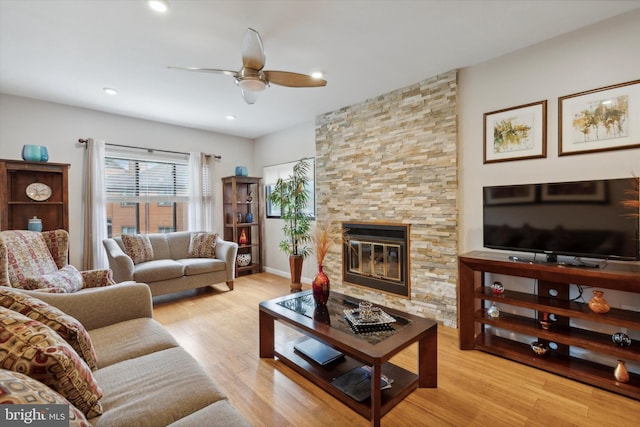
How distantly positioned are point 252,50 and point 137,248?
10.5 feet

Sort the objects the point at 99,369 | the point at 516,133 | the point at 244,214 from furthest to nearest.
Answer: the point at 244,214, the point at 516,133, the point at 99,369

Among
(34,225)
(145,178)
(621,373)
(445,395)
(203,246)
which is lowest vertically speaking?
(445,395)

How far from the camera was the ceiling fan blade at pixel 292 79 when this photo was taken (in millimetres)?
2139

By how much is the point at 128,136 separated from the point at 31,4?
258cm

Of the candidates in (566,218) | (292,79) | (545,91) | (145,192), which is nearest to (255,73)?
(292,79)

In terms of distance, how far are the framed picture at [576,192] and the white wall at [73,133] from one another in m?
4.93

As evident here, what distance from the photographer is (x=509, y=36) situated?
232cm

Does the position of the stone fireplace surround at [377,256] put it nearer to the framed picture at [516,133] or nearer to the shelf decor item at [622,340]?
the framed picture at [516,133]

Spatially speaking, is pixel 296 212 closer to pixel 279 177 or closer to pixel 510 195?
pixel 279 177

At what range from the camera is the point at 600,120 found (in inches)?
85.4

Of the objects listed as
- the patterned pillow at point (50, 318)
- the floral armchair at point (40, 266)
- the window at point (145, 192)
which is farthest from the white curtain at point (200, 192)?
the patterned pillow at point (50, 318)

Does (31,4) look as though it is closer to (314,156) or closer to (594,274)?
(314,156)

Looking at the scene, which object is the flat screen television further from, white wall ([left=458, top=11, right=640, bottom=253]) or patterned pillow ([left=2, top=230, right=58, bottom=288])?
patterned pillow ([left=2, top=230, right=58, bottom=288])

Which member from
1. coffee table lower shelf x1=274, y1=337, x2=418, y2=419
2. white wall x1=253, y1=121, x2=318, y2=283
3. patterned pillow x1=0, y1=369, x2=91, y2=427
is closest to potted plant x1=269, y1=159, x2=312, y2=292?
white wall x1=253, y1=121, x2=318, y2=283
